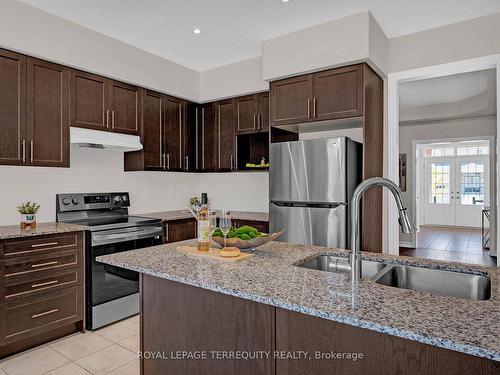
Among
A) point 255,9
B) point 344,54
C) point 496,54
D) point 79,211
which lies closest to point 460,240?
point 496,54

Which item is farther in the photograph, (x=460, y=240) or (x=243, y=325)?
(x=460, y=240)

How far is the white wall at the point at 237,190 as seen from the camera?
4.36 metres

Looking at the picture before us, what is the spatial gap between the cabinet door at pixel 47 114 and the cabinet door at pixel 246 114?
1.84 m

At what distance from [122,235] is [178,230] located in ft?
2.59

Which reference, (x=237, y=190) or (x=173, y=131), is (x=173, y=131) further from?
(x=237, y=190)

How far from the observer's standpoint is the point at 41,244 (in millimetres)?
2646

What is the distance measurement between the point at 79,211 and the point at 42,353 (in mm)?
1327

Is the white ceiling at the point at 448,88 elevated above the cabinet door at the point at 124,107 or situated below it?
above

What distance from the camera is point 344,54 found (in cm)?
303

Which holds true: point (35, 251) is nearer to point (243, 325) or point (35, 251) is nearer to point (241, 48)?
point (243, 325)

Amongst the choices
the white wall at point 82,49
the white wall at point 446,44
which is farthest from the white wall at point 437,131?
the white wall at point 82,49

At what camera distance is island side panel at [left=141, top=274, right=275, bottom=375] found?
1.27m

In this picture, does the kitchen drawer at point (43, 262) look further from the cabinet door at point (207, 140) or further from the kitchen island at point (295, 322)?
the cabinet door at point (207, 140)

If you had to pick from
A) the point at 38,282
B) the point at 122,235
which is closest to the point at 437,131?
the point at 122,235
